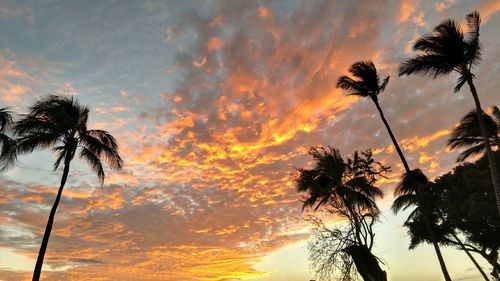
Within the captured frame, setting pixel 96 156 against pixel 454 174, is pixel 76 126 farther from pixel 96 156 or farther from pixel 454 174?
pixel 454 174

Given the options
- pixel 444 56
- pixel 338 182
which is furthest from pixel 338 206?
pixel 444 56

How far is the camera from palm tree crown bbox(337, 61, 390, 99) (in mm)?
27734

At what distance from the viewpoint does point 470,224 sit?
33.2 m

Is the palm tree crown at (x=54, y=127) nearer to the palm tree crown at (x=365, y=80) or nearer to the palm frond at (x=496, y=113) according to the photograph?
the palm tree crown at (x=365, y=80)

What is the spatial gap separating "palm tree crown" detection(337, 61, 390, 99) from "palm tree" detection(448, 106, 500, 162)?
365 inches

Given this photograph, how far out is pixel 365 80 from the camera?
2789 centimetres

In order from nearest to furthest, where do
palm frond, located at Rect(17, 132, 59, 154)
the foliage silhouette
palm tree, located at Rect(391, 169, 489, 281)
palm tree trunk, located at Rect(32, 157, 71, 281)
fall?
palm tree trunk, located at Rect(32, 157, 71, 281) < palm frond, located at Rect(17, 132, 59, 154) < the foliage silhouette < palm tree, located at Rect(391, 169, 489, 281)

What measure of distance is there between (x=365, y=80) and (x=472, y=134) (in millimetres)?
13365

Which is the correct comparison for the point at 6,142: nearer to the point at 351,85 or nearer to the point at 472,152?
the point at 351,85

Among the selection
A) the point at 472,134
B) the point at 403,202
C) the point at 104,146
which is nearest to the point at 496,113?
the point at 472,134

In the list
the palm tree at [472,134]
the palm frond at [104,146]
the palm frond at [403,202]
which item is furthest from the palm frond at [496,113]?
the palm frond at [104,146]

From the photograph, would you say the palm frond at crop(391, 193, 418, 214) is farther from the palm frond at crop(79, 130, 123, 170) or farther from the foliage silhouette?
the palm frond at crop(79, 130, 123, 170)

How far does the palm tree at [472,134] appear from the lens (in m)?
30.7

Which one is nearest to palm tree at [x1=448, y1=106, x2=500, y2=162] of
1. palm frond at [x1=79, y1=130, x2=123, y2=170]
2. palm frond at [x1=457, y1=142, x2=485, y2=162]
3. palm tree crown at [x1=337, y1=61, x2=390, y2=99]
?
palm frond at [x1=457, y1=142, x2=485, y2=162]
